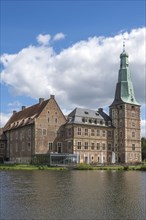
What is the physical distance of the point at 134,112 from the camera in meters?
94.4

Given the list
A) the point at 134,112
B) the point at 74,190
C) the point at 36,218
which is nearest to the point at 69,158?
the point at 134,112

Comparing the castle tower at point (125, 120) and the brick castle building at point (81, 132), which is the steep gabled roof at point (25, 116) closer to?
the brick castle building at point (81, 132)

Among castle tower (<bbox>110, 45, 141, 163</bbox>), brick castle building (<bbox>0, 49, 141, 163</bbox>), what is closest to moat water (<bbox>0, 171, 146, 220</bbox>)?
brick castle building (<bbox>0, 49, 141, 163</bbox>)

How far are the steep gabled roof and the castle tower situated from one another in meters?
19.8

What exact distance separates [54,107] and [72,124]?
249 inches

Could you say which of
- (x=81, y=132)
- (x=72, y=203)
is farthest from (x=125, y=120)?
(x=72, y=203)

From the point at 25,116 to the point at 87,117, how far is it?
1695 cm

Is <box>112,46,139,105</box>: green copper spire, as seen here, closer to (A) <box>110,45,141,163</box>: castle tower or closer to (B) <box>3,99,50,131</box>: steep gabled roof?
(A) <box>110,45,141,163</box>: castle tower

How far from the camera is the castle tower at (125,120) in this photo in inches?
3563

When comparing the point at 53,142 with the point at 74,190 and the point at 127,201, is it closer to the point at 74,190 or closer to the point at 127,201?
the point at 74,190

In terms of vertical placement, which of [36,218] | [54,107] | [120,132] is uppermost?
[54,107]

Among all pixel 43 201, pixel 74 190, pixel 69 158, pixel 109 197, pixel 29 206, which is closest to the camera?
pixel 29 206

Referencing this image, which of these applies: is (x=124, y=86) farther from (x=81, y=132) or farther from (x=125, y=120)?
(x=81, y=132)

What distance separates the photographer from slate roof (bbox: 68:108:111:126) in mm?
86938
